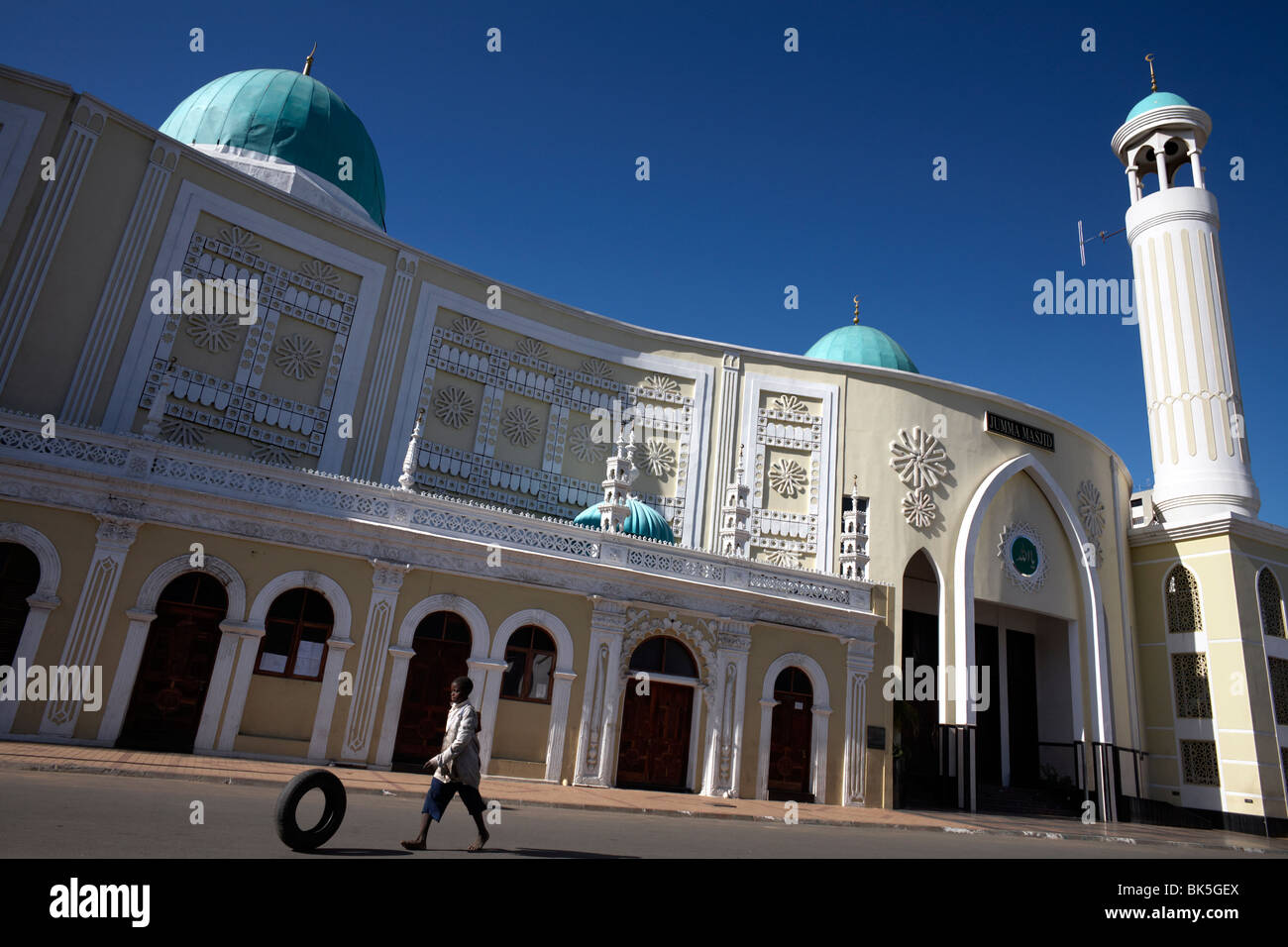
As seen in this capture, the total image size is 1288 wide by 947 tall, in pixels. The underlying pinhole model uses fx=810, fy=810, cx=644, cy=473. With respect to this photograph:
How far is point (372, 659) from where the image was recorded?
41.8 feet

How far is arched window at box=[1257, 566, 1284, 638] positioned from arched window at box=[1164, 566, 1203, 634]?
1.63m

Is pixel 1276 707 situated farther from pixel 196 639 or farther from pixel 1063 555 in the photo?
pixel 196 639

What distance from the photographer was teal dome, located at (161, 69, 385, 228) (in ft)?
64.2

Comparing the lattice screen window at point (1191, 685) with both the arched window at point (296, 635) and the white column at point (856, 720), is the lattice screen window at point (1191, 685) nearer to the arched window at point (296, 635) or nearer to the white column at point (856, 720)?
the white column at point (856, 720)

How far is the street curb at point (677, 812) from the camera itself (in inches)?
340

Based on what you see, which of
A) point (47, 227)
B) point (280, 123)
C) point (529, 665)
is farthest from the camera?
point (280, 123)

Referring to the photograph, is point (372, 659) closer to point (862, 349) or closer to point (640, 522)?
point (640, 522)

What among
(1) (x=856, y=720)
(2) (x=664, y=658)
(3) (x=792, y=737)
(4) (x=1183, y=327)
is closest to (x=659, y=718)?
(2) (x=664, y=658)

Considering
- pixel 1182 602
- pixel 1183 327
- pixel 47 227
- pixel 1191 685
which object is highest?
pixel 1183 327

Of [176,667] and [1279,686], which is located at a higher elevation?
[1279,686]

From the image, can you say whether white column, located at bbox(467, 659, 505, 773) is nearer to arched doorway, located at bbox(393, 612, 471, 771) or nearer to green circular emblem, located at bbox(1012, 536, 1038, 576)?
arched doorway, located at bbox(393, 612, 471, 771)

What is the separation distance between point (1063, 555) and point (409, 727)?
20040 millimetres

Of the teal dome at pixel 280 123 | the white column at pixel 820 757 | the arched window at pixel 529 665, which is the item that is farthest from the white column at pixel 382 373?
the white column at pixel 820 757

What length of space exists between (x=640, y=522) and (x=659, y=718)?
4.26 metres
